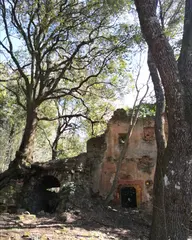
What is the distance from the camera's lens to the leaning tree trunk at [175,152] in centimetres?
A: 469

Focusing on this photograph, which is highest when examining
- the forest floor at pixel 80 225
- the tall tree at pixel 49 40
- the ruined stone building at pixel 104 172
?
the tall tree at pixel 49 40

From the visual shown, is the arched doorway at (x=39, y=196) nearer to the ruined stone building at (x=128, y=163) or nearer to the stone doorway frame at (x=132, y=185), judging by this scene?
the ruined stone building at (x=128, y=163)

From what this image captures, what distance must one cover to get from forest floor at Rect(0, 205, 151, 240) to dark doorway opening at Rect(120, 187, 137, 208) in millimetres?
1761

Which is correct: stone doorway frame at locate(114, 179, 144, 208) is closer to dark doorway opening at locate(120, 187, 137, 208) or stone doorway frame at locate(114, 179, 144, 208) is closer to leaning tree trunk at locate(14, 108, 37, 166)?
dark doorway opening at locate(120, 187, 137, 208)

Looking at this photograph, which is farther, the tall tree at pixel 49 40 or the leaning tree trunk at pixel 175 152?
the tall tree at pixel 49 40

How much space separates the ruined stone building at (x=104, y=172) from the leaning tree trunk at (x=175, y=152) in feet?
22.9

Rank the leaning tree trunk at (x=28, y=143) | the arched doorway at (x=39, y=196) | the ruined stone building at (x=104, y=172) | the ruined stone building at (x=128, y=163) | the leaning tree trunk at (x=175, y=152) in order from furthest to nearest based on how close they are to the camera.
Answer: the ruined stone building at (x=128, y=163), the leaning tree trunk at (x=28, y=143), the ruined stone building at (x=104, y=172), the arched doorway at (x=39, y=196), the leaning tree trunk at (x=175, y=152)

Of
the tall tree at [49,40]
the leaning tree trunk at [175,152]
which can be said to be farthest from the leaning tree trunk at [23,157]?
the leaning tree trunk at [175,152]

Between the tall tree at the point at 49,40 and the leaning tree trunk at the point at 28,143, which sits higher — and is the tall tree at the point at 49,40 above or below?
above

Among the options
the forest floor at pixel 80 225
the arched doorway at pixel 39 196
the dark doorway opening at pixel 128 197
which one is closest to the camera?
the forest floor at pixel 80 225

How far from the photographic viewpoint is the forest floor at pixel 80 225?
610cm

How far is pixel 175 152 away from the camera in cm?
479

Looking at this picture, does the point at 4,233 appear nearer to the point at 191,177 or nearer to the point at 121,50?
the point at 191,177

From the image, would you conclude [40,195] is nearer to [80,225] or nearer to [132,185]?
[132,185]
